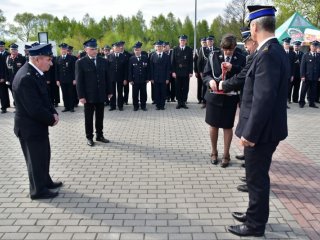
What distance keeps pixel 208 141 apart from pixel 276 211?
123 inches

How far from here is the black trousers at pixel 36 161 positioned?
13.7ft

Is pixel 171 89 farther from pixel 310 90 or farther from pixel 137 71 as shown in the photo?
pixel 310 90

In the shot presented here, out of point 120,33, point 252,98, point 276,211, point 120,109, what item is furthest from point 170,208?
point 120,33

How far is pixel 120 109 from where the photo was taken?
10656 millimetres

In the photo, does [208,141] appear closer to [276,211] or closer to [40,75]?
[276,211]

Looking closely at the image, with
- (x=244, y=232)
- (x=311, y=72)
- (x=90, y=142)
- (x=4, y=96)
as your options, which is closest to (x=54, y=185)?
(x=90, y=142)

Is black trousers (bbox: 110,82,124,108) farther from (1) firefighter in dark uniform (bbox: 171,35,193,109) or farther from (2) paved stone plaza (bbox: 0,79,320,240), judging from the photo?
(2) paved stone plaza (bbox: 0,79,320,240)

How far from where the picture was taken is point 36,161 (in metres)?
4.20

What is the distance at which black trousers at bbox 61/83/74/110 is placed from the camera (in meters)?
10.5

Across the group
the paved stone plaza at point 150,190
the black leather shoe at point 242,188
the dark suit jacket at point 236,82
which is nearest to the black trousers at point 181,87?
the paved stone plaza at point 150,190

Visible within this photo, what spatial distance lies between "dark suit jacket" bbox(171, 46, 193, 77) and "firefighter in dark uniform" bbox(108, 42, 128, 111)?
1512 millimetres

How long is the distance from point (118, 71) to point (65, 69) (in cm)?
160

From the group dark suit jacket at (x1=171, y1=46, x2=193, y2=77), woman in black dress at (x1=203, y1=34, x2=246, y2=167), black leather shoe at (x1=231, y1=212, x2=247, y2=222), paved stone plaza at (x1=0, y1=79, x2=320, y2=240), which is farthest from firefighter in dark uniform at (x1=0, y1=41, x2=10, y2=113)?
black leather shoe at (x1=231, y1=212, x2=247, y2=222)

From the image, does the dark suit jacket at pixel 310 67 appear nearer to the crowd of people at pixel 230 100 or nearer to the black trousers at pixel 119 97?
the crowd of people at pixel 230 100
